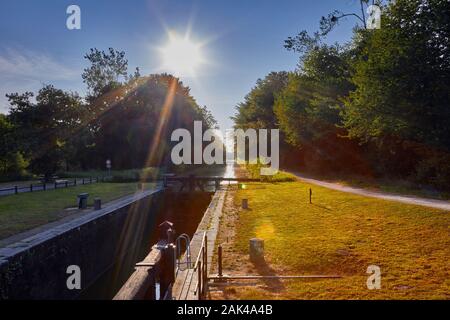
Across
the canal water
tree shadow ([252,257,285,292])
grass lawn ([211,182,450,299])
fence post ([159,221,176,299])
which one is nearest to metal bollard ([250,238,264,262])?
tree shadow ([252,257,285,292])

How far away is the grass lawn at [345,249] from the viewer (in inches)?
282

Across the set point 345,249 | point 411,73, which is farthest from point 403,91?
point 345,249

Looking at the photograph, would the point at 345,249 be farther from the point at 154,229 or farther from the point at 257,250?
the point at 154,229

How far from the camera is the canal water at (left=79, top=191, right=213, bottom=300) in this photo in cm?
1418

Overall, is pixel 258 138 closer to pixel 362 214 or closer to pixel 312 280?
pixel 362 214

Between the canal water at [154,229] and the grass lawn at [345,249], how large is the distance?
18.2 feet

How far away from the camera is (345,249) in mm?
10102

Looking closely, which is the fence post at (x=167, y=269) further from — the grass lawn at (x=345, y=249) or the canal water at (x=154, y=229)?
the canal water at (x=154, y=229)

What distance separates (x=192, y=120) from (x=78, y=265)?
48.7m

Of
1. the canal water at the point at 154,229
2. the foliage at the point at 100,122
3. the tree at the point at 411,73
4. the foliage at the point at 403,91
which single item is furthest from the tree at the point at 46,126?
the tree at the point at 411,73

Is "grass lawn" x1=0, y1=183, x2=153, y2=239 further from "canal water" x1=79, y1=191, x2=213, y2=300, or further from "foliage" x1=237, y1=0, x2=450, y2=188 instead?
"foliage" x1=237, y1=0, x2=450, y2=188

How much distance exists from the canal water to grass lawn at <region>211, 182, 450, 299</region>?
18.2 ft

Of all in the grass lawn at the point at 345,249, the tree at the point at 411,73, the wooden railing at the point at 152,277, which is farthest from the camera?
the tree at the point at 411,73

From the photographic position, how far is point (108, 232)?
1723 centimetres
